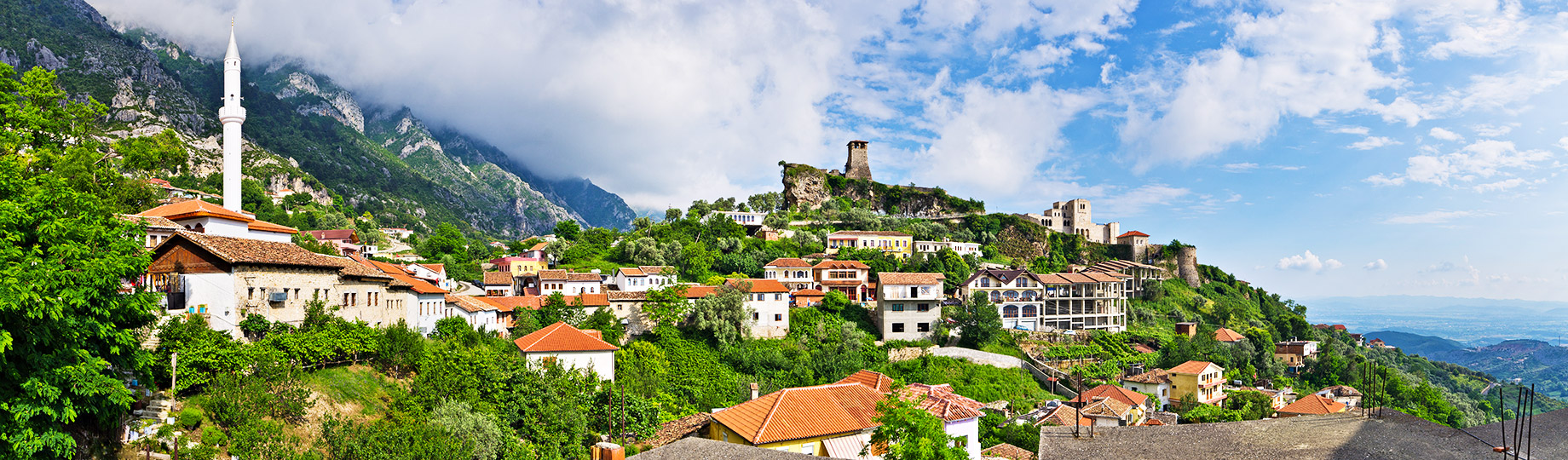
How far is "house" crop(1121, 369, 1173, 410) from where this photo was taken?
51750mm

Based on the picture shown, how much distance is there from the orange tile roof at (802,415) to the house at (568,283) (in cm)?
3121

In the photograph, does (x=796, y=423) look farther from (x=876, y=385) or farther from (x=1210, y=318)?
(x=1210, y=318)

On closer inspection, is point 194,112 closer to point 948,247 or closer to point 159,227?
point 948,247

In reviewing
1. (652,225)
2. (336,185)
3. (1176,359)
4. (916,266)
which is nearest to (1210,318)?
(1176,359)

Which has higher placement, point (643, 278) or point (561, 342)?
point (643, 278)

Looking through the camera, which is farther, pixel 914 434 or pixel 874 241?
pixel 874 241

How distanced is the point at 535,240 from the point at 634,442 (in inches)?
2465

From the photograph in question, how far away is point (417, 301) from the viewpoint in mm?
34281

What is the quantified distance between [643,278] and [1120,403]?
107 feet

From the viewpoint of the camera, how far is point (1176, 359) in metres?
57.6

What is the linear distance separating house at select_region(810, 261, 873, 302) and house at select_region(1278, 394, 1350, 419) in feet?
94.2

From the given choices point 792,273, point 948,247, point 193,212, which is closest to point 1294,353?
point 948,247

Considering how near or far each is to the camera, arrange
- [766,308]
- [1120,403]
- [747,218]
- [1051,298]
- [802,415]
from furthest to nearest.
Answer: [747,218] → [1051,298] → [766,308] → [1120,403] → [802,415]

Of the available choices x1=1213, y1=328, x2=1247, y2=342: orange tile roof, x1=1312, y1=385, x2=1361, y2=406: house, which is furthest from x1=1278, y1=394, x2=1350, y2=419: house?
x1=1213, y1=328, x2=1247, y2=342: orange tile roof
